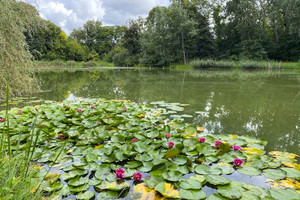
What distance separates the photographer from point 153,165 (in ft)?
4.77

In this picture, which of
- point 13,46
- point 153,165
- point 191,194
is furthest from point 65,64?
point 191,194

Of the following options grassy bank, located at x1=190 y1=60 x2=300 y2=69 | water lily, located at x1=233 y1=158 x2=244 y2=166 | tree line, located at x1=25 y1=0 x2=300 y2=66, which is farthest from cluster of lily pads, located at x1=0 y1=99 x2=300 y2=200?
tree line, located at x1=25 y1=0 x2=300 y2=66

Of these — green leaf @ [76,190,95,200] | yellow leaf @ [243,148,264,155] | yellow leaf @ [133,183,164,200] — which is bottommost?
yellow leaf @ [133,183,164,200]

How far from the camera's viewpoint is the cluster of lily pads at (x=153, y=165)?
121 cm

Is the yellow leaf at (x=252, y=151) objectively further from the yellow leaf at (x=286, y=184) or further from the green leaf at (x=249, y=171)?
the yellow leaf at (x=286, y=184)

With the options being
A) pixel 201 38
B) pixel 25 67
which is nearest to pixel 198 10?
pixel 201 38

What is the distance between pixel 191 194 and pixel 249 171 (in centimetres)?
56

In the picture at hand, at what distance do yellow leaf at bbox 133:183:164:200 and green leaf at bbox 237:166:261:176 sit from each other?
0.68 metres

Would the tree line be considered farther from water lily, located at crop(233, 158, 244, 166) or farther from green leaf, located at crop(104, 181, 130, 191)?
water lily, located at crop(233, 158, 244, 166)

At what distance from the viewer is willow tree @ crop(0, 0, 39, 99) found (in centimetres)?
349

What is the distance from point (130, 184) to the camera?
53.0 inches

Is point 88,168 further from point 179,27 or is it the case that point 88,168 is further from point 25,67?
point 179,27

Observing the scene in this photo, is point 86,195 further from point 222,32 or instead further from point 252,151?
point 222,32

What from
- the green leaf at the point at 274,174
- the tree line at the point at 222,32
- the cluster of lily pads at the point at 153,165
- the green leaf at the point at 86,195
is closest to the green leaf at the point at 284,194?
the cluster of lily pads at the point at 153,165
